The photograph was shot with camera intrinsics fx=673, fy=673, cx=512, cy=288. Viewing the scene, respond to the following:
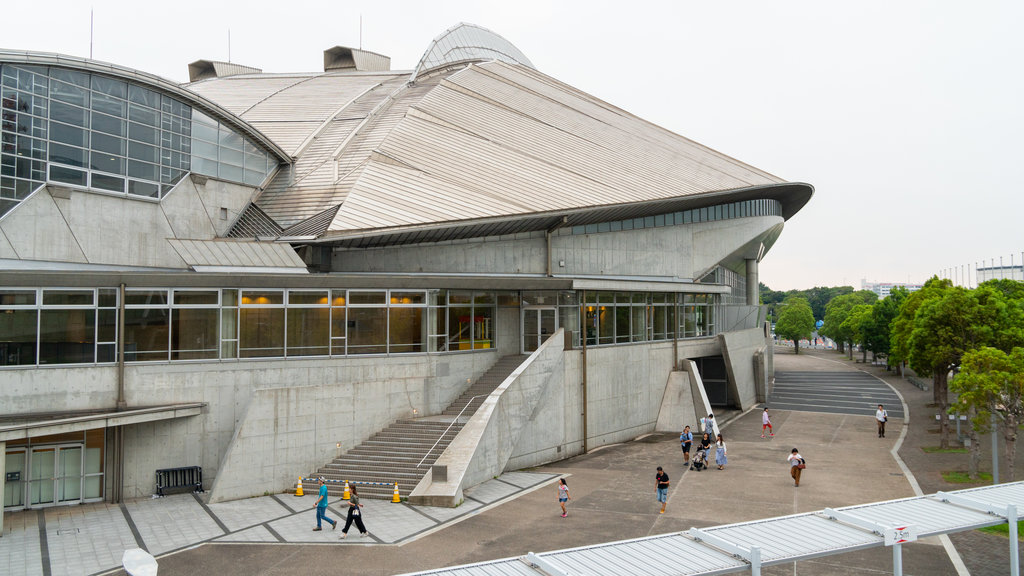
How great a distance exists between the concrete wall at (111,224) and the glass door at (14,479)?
6753 millimetres

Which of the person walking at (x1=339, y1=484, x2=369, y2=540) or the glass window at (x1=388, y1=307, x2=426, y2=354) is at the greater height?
the glass window at (x1=388, y1=307, x2=426, y2=354)

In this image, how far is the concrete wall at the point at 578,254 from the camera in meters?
29.0

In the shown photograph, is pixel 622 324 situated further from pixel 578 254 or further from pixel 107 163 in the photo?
pixel 107 163

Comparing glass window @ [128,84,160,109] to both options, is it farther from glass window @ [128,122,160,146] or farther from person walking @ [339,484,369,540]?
person walking @ [339,484,369,540]

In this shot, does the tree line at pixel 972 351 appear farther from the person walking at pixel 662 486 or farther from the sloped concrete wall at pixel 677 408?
the sloped concrete wall at pixel 677 408

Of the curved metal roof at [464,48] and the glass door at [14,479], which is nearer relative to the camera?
the glass door at [14,479]

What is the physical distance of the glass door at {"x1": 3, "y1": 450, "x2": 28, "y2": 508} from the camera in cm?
1950

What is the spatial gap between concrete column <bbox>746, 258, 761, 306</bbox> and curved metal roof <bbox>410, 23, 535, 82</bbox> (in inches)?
1082

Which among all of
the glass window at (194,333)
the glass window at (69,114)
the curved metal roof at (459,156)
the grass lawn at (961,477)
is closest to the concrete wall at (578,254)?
the curved metal roof at (459,156)

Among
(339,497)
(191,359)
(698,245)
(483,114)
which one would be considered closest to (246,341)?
(191,359)

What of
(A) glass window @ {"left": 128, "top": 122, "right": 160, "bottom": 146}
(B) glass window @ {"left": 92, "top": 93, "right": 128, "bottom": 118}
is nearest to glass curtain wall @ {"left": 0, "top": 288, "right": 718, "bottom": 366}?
(A) glass window @ {"left": 128, "top": 122, "right": 160, "bottom": 146}

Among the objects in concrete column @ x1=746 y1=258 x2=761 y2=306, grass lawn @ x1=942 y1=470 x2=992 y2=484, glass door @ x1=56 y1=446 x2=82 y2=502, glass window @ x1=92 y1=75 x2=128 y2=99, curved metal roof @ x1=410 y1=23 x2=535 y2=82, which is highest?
curved metal roof @ x1=410 y1=23 x2=535 y2=82

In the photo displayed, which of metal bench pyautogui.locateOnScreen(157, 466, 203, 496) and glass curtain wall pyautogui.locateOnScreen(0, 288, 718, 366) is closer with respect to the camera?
glass curtain wall pyautogui.locateOnScreen(0, 288, 718, 366)

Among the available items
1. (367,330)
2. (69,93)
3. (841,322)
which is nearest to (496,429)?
(367,330)
